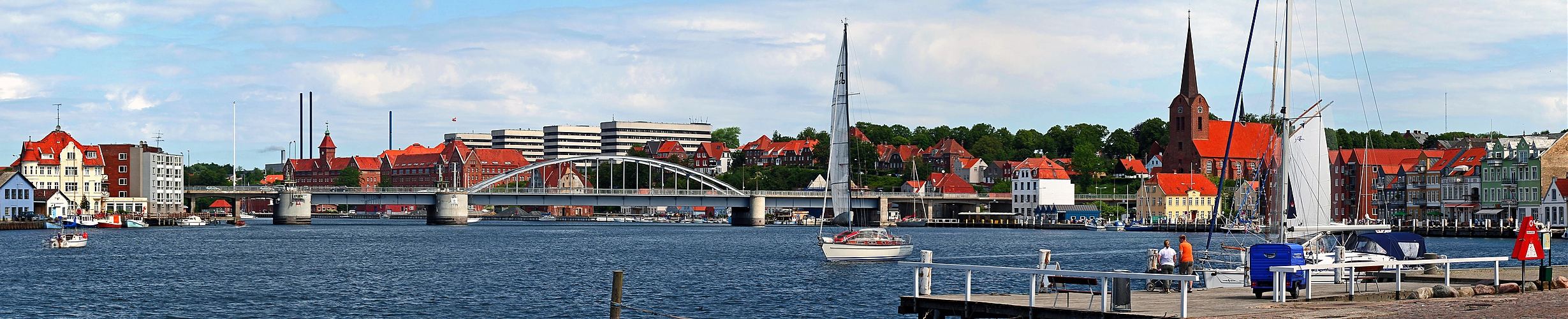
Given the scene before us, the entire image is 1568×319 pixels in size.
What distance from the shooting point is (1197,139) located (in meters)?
196

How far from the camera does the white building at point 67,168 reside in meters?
147

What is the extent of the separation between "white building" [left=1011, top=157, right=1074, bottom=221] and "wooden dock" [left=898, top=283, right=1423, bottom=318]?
138 m

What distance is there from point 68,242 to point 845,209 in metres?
44.9

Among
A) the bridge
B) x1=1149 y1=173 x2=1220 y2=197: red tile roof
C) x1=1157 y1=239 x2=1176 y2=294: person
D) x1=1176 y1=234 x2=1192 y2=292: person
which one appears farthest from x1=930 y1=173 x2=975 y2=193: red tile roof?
x1=1176 y1=234 x2=1192 y2=292: person

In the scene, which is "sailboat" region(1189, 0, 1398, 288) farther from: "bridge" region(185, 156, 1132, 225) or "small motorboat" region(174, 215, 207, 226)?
"small motorboat" region(174, 215, 207, 226)

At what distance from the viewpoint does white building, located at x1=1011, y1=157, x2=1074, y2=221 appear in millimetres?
168500

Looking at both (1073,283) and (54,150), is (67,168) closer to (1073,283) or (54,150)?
(54,150)

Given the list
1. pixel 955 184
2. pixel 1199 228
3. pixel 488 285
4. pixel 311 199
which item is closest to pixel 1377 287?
pixel 488 285

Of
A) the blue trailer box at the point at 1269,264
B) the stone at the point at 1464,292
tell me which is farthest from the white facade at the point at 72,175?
the stone at the point at 1464,292

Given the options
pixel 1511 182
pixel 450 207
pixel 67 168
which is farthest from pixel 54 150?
pixel 1511 182

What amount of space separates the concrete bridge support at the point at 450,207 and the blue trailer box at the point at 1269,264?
131517 millimetres

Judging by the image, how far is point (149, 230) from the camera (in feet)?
420

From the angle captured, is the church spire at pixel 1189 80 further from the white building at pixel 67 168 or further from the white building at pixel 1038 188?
the white building at pixel 67 168

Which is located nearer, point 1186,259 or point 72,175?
point 1186,259
